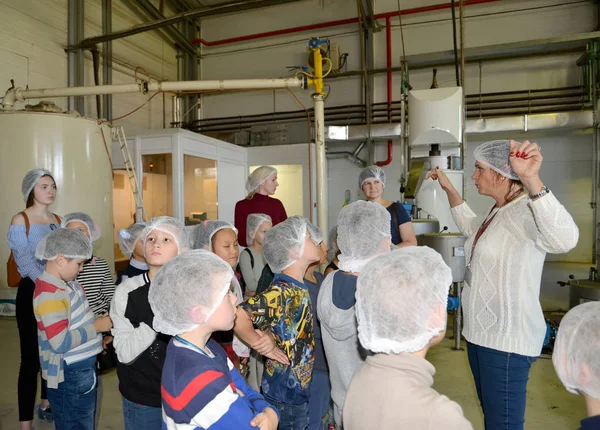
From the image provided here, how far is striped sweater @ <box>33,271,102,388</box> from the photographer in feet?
5.15

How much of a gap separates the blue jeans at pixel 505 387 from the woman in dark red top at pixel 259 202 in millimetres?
2017

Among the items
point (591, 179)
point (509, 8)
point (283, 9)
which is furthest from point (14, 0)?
point (591, 179)

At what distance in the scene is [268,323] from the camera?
150 centimetres

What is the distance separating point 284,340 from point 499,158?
105 cm

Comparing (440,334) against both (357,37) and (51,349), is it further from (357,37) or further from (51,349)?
(357,37)

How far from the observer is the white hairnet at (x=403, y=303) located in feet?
3.08

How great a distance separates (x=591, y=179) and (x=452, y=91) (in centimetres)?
357

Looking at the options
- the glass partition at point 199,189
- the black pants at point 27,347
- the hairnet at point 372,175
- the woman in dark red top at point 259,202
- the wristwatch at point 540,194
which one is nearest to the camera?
the wristwatch at point 540,194

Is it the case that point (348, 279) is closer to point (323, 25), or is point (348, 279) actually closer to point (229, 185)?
point (229, 185)

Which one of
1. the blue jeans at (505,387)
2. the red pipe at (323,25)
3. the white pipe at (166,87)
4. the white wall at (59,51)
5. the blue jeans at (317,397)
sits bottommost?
the blue jeans at (317,397)

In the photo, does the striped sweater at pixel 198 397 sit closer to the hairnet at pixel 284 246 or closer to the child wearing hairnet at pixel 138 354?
the child wearing hairnet at pixel 138 354

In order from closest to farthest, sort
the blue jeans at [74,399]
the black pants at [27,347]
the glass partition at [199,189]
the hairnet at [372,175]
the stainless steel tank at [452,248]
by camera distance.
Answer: the blue jeans at [74,399], the black pants at [27,347], the hairnet at [372,175], the stainless steel tank at [452,248], the glass partition at [199,189]

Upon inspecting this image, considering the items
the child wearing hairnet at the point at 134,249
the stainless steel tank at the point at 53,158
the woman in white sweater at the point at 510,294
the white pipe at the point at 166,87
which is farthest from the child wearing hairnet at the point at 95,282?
the stainless steel tank at the point at 53,158

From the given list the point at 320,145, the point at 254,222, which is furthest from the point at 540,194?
the point at 320,145
